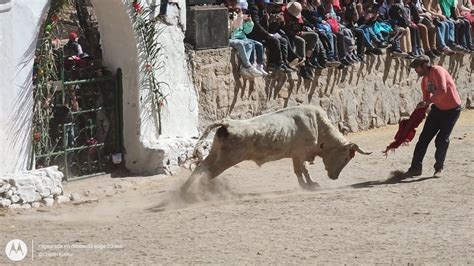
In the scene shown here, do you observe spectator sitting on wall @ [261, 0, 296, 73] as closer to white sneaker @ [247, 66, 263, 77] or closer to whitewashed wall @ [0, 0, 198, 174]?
white sneaker @ [247, 66, 263, 77]

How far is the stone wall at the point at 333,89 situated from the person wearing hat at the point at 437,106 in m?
2.45

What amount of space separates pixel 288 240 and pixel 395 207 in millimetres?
2125

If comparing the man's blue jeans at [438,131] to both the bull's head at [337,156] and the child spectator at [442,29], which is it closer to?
the bull's head at [337,156]

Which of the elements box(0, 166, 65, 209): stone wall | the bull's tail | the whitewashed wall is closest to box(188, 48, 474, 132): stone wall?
the whitewashed wall

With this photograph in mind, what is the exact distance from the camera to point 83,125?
14109 millimetres

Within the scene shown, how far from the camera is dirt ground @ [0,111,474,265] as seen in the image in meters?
9.61

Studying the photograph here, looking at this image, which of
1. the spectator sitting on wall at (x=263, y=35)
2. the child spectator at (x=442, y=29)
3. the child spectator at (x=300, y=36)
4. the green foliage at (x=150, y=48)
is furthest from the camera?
the child spectator at (x=442, y=29)

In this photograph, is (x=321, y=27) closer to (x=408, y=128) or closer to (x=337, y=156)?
(x=408, y=128)

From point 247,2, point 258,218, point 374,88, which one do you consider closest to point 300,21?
point 247,2

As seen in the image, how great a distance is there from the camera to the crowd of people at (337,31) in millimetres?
16641

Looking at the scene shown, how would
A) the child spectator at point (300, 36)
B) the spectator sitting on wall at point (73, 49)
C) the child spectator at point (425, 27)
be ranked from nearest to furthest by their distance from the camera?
1. the spectator sitting on wall at point (73, 49)
2. the child spectator at point (300, 36)
3. the child spectator at point (425, 27)

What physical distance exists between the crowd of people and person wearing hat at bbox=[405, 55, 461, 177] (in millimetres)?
3458

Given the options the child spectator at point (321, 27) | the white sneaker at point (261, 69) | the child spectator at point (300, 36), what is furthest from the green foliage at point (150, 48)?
the child spectator at point (321, 27)

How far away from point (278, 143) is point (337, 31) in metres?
6.11
